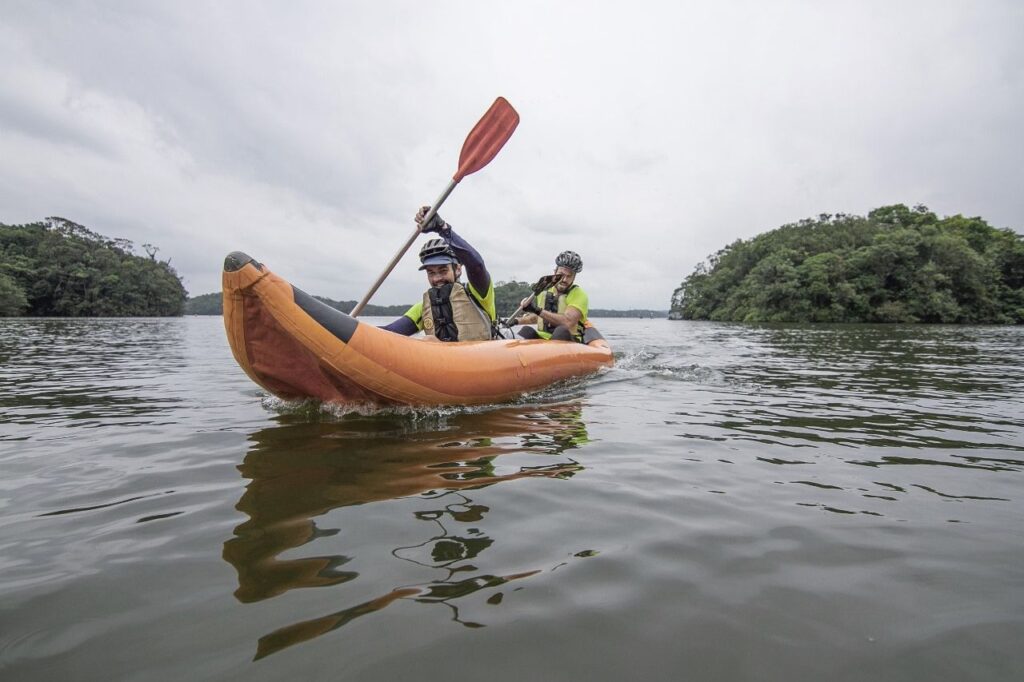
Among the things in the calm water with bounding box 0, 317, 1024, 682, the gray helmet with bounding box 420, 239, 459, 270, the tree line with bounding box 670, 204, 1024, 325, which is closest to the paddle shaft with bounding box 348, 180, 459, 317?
the gray helmet with bounding box 420, 239, 459, 270

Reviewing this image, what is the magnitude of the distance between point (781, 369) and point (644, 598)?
26.8 ft

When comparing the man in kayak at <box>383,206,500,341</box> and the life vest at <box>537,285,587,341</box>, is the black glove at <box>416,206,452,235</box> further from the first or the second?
the life vest at <box>537,285,587,341</box>

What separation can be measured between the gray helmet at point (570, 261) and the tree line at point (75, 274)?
5128 cm

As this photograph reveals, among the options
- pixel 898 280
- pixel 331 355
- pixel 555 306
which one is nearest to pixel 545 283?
pixel 555 306

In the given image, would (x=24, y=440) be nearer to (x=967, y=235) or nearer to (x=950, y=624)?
(x=950, y=624)

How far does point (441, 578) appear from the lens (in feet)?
6.21

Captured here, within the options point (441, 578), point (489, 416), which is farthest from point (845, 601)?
point (489, 416)

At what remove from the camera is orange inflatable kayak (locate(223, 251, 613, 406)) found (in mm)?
3908

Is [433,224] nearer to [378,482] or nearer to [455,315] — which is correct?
[455,315]

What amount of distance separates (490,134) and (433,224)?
179 centimetres

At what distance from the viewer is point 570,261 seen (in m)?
8.08

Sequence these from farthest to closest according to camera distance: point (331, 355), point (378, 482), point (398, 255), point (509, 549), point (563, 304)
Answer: point (563, 304)
point (398, 255)
point (331, 355)
point (378, 482)
point (509, 549)

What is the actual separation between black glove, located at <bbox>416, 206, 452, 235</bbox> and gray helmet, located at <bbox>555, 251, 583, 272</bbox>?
8.57 feet

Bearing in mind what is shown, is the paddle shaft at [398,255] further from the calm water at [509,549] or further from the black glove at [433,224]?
the calm water at [509,549]
